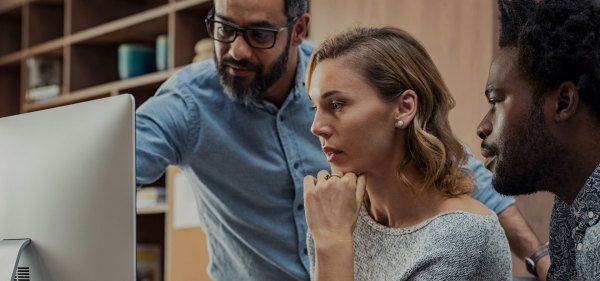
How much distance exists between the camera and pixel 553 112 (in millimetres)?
1021

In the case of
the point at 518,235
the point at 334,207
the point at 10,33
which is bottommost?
the point at 518,235

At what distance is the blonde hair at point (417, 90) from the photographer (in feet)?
4.61

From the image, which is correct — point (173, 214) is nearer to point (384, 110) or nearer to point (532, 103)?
point (384, 110)

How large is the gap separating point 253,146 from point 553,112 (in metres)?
1.00

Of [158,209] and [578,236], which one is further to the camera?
[158,209]

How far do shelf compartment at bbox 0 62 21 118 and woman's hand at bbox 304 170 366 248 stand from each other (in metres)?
4.01

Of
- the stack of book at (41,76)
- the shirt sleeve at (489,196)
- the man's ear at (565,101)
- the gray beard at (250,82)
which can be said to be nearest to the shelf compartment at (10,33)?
the stack of book at (41,76)

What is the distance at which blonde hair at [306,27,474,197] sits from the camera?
55.3 inches

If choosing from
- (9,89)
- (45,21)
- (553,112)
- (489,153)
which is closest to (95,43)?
(45,21)

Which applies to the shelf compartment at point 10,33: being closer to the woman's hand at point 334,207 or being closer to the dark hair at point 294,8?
the dark hair at point 294,8

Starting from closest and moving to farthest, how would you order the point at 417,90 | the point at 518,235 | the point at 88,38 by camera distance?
1. the point at 417,90
2. the point at 518,235
3. the point at 88,38

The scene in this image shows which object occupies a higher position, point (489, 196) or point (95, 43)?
point (95, 43)

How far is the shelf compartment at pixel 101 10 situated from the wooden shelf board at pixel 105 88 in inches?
13.7

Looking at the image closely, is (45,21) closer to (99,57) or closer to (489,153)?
(99,57)
